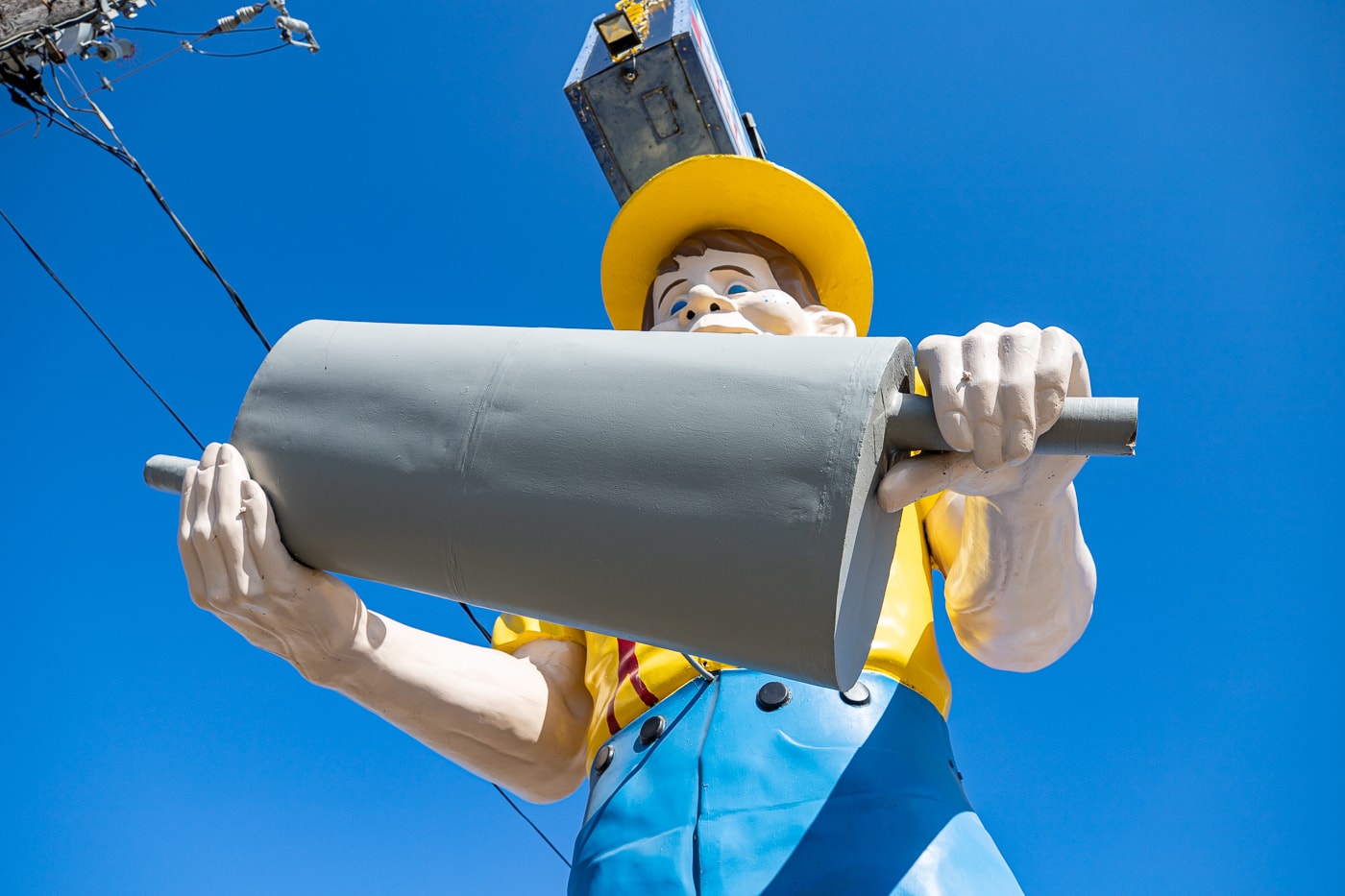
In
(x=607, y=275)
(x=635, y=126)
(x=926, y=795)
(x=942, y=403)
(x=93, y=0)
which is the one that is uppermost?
(x=93, y=0)

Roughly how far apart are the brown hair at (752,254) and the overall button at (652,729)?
1.35 metres

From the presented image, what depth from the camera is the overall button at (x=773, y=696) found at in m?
2.22

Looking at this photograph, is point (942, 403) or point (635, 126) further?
point (635, 126)

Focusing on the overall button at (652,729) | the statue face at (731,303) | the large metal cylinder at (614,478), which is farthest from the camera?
the statue face at (731,303)

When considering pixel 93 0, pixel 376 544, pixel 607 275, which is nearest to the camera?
pixel 376 544

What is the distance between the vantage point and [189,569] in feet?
6.55

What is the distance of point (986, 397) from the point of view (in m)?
1.59

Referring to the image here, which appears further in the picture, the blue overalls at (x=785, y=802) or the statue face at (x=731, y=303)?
the statue face at (x=731, y=303)

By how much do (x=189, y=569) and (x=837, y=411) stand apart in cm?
125

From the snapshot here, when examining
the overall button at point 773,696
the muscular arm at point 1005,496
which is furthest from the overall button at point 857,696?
the muscular arm at point 1005,496

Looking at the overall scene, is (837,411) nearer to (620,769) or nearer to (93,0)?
(620,769)

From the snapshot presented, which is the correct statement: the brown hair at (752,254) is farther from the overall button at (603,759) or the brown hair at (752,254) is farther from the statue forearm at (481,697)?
the overall button at (603,759)

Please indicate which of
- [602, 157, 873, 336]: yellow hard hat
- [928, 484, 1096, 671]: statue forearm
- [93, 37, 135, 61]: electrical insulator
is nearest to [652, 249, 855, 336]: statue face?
[602, 157, 873, 336]: yellow hard hat

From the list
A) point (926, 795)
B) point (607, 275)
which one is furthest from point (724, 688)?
Result: point (607, 275)
